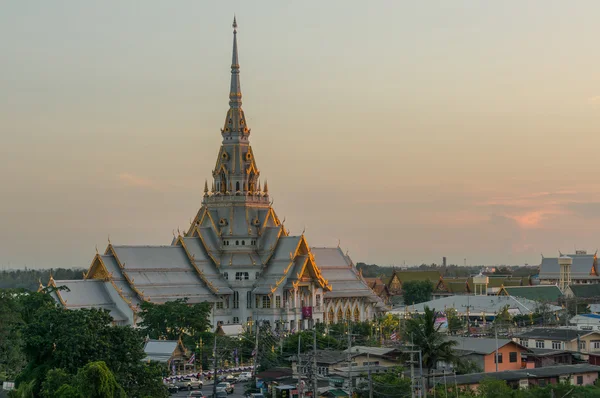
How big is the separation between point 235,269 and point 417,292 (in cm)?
6139

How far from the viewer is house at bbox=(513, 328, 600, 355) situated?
9218cm

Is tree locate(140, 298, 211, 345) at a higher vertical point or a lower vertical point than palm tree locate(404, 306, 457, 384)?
higher

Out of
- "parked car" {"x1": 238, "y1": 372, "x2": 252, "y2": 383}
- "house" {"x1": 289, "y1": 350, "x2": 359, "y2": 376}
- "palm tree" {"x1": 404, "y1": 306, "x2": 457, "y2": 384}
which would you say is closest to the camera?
"palm tree" {"x1": 404, "y1": 306, "x2": 457, "y2": 384}

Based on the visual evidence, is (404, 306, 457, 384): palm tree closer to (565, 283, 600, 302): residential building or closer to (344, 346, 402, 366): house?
(344, 346, 402, 366): house

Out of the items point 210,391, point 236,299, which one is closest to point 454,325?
point 236,299

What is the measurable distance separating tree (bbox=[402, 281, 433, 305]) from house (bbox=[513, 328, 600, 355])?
81.5 metres

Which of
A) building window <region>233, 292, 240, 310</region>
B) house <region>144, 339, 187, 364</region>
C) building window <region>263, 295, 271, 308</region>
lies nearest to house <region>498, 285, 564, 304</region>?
building window <region>263, 295, 271, 308</region>

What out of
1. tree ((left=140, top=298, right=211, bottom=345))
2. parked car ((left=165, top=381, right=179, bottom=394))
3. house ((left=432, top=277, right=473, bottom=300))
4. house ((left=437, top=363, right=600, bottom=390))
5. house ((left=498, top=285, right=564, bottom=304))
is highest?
house ((left=432, top=277, right=473, bottom=300))

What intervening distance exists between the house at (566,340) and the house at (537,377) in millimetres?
13398

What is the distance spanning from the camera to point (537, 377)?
72.8 m

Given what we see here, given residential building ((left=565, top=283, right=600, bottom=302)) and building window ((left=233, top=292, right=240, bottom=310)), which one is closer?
building window ((left=233, top=292, right=240, bottom=310))

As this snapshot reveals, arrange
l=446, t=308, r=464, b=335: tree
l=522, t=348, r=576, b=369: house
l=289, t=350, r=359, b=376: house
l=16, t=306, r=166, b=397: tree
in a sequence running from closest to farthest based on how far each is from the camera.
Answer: l=16, t=306, r=166, b=397: tree → l=289, t=350, r=359, b=376: house → l=522, t=348, r=576, b=369: house → l=446, t=308, r=464, b=335: tree

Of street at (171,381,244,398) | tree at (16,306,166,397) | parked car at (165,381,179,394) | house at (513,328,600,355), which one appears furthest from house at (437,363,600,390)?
parked car at (165,381,179,394)

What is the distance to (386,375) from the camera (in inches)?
2717
